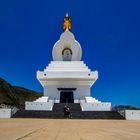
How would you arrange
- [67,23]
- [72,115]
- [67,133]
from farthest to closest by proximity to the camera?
[67,23], [72,115], [67,133]

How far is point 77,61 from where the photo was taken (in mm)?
46188

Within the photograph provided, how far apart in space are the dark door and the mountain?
36.3 metres

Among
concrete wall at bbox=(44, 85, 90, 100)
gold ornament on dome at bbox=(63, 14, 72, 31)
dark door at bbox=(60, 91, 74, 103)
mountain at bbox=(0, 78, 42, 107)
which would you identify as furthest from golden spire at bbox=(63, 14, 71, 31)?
mountain at bbox=(0, 78, 42, 107)

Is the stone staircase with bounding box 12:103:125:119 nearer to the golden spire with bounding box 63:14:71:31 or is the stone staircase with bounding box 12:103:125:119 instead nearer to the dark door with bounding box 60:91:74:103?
the dark door with bounding box 60:91:74:103

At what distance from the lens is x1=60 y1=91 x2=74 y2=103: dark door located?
4162 centimetres

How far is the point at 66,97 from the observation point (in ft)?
137

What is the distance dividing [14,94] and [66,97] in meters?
63.7

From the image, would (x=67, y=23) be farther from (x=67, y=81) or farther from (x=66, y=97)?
(x=66, y=97)

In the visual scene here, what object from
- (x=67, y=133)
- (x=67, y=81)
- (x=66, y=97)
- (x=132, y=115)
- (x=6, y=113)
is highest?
(x=67, y=81)

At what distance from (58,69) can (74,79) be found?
3.24m

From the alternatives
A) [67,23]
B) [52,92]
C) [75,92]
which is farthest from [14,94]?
[75,92]

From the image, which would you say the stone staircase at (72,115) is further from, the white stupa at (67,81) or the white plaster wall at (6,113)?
the white stupa at (67,81)

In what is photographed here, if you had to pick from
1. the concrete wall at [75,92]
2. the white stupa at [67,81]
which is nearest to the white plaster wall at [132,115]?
the white stupa at [67,81]

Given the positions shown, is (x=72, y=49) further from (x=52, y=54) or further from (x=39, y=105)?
(x=39, y=105)
